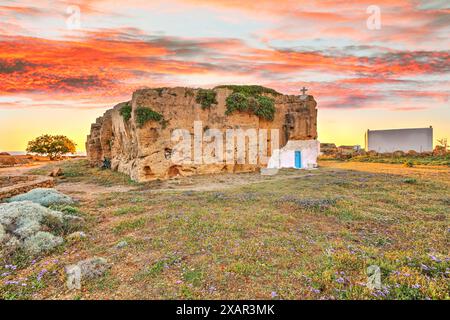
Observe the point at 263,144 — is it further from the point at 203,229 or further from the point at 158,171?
the point at 203,229

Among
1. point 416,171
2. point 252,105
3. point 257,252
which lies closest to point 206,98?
point 252,105

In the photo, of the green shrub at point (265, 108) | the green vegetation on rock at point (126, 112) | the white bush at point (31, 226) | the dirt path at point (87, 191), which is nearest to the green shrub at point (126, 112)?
the green vegetation on rock at point (126, 112)

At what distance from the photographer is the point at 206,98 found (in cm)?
2217

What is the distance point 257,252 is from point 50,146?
58.7 metres

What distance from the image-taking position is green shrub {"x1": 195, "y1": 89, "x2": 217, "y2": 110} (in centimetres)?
2184

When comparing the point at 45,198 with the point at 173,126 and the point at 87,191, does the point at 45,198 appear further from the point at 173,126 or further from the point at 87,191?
the point at 173,126

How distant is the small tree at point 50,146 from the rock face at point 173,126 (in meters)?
30.5

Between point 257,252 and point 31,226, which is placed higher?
point 31,226

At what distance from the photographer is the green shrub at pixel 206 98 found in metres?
21.8

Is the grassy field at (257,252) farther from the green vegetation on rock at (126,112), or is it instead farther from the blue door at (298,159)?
the blue door at (298,159)

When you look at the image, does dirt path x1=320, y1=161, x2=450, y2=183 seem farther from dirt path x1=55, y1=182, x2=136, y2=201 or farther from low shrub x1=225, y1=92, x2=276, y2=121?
dirt path x1=55, y1=182, x2=136, y2=201

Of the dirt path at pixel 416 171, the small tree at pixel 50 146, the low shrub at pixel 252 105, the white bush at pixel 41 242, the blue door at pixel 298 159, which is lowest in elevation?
the white bush at pixel 41 242

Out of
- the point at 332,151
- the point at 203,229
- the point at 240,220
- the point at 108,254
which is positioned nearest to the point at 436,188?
the point at 240,220
